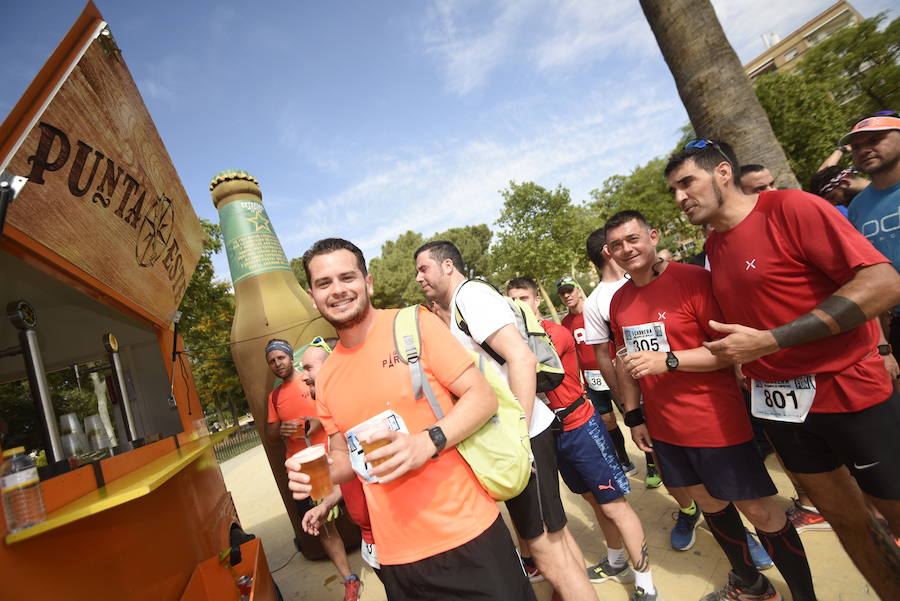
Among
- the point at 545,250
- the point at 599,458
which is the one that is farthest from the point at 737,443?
the point at 545,250

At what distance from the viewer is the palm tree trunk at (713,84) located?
412cm

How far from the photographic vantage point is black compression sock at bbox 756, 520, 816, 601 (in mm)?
2107

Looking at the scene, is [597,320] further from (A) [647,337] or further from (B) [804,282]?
(B) [804,282]

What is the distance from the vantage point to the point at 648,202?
29.1m

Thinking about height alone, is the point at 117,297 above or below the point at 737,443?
above

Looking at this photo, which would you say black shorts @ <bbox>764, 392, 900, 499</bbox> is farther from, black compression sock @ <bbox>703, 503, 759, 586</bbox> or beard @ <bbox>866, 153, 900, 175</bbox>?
beard @ <bbox>866, 153, 900, 175</bbox>

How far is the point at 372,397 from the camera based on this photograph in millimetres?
1685

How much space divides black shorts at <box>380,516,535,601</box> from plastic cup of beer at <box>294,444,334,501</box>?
45 centimetres

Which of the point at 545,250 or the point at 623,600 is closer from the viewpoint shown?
the point at 623,600

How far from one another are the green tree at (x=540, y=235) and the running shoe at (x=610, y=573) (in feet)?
76.0

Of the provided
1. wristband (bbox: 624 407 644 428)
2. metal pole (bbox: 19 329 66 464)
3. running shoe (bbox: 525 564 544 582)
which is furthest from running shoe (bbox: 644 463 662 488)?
metal pole (bbox: 19 329 66 464)

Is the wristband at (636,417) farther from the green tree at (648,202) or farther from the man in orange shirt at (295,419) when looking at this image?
the green tree at (648,202)

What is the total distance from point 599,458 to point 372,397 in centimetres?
178

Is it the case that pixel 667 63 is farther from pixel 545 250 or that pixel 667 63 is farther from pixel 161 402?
pixel 545 250
